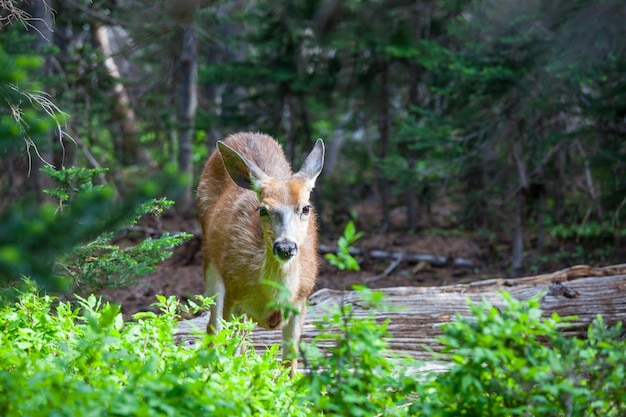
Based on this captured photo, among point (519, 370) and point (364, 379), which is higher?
point (519, 370)

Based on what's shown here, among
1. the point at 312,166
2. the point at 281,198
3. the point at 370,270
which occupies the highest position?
the point at 312,166

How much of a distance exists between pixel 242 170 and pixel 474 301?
2.73 m

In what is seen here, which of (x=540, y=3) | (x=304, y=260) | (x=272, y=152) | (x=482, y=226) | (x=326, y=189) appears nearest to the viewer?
(x=304, y=260)

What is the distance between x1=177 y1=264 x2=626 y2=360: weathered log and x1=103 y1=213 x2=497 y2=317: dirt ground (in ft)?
5.95

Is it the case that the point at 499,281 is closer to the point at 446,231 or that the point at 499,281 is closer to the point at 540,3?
the point at 540,3

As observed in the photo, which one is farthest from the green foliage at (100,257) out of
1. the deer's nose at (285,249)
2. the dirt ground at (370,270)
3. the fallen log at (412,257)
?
the fallen log at (412,257)

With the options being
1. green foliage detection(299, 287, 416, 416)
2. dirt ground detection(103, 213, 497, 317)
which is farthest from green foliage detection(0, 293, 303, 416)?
dirt ground detection(103, 213, 497, 317)

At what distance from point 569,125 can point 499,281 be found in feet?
13.6

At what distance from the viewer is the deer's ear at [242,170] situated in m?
6.29

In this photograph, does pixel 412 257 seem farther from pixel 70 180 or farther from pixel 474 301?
pixel 70 180

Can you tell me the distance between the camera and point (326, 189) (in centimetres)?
1507

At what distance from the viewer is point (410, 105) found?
1061cm

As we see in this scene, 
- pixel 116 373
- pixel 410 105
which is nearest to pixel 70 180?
pixel 116 373

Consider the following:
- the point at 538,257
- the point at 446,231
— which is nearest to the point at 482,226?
the point at 446,231
